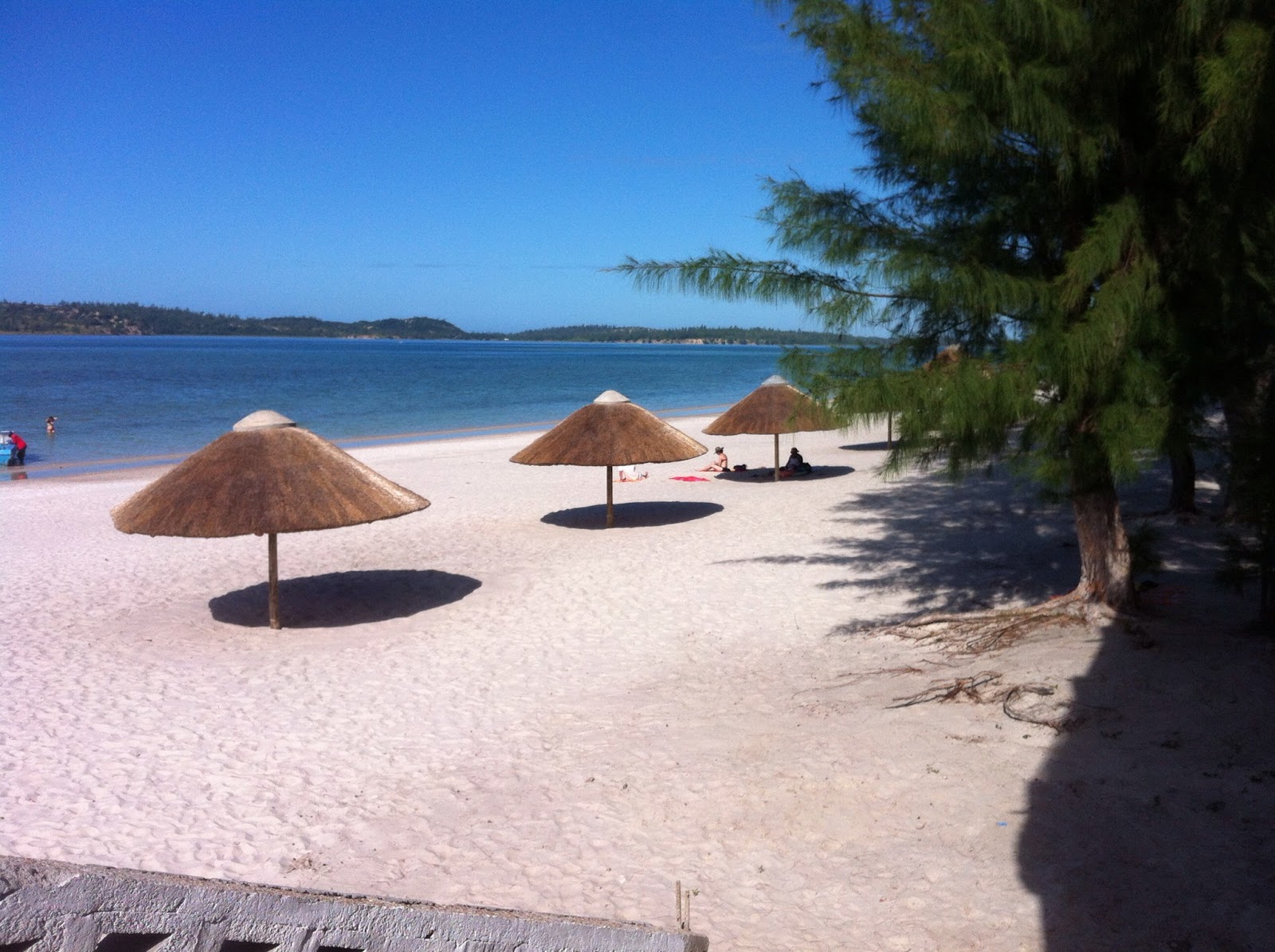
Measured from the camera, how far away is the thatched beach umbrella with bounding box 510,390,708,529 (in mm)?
11586

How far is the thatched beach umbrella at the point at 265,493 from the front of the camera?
7676 millimetres

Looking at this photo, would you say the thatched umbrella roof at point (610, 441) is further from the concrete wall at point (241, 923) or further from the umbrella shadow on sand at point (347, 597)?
the concrete wall at point (241, 923)

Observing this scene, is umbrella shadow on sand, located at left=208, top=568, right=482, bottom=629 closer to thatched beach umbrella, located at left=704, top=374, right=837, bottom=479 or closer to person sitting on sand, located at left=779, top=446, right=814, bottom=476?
thatched beach umbrella, located at left=704, top=374, right=837, bottom=479

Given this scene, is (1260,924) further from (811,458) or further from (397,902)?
(811,458)

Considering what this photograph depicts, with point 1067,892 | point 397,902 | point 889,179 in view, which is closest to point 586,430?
point 889,179

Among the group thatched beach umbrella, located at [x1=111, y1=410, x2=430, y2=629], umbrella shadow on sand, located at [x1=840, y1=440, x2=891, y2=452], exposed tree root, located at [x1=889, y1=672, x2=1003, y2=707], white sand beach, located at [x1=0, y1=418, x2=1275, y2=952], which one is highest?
thatched beach umbrella, located at [x1=111, y1=410, x2=430, y2=629]

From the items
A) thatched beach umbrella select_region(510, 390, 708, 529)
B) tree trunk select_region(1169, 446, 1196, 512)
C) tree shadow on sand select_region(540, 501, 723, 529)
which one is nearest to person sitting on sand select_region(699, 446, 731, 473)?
tree shadow on sand select_region(540, 501, 723, 529)

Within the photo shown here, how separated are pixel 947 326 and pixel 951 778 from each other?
2628 mm

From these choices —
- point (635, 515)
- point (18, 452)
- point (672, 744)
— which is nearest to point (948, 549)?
point (635, 515)

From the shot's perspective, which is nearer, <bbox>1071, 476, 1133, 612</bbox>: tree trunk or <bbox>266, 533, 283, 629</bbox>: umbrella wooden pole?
<bbox>1071, 476, 1133, 612</bbox>: tree trunk

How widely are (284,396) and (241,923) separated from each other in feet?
161

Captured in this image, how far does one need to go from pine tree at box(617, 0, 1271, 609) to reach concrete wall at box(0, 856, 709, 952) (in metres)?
4.29

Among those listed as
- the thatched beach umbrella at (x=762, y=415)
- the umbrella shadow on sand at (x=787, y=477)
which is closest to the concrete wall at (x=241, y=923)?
the thatched beach umbrella at (x=762, y=415)

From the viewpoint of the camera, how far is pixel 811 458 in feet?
62.1
